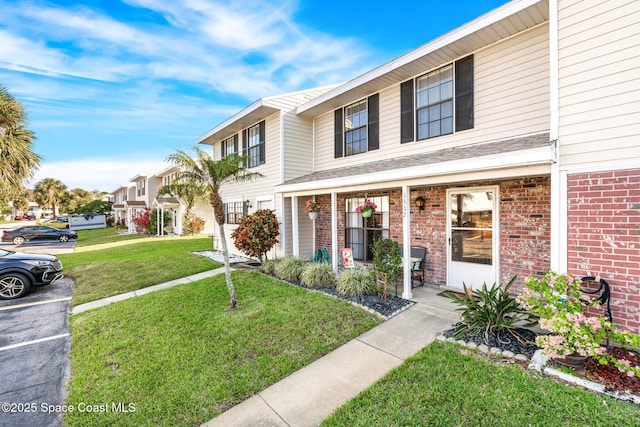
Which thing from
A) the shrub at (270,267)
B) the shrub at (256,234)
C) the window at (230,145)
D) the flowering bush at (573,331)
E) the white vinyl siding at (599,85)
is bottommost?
the shrub at (270,267)

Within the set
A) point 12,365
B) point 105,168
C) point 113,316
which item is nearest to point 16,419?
point 12,365

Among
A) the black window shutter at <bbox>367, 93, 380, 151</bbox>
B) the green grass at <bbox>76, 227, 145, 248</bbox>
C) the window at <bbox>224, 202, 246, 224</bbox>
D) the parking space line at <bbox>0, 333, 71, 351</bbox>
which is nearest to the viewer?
the parking space line at <bbox>0, 333, 71, 351</bbox>

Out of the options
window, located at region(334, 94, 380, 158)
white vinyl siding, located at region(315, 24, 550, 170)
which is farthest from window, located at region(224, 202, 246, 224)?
white vinyl siding, located at region(315, 24, 550, 170)

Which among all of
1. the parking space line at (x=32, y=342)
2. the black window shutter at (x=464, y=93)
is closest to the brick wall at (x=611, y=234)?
the black window shutter at (x=464, y=93)

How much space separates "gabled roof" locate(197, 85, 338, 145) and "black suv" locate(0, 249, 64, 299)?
290 inches

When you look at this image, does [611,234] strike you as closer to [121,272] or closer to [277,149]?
[277,149]

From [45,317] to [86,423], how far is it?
4.60 m

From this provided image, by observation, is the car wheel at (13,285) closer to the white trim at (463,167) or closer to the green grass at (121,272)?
the green grass at (121,272)

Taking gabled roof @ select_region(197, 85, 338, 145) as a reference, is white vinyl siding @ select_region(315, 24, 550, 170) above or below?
below

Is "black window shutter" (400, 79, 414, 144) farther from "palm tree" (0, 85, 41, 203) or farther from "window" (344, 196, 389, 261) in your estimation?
"palm tree" (0, 85, 41, 203)

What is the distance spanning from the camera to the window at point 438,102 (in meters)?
6.05

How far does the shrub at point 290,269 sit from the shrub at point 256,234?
1.07 meters

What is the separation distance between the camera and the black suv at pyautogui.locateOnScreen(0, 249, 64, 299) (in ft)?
22.8

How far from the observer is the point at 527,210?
215 inches
